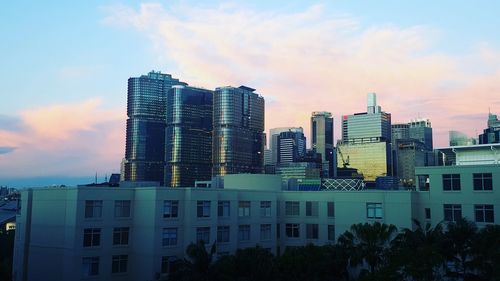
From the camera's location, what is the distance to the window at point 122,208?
5525cm

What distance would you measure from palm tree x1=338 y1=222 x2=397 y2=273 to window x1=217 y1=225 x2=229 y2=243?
15047mm

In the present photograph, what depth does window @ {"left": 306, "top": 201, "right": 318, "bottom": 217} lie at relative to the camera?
68.8 m

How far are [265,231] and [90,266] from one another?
23.9 m

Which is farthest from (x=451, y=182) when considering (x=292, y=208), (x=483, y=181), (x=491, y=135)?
(x=491, y=135)

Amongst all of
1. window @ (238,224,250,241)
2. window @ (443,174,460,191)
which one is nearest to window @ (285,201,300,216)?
window @ (238,224,250,241)

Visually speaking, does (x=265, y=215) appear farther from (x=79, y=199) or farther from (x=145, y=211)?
(x=79, y=199)

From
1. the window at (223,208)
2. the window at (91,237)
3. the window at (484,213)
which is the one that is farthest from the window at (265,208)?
the window at (484,213)

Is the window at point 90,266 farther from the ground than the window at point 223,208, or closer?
closer

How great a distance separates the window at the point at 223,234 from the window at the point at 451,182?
2531 centimetres

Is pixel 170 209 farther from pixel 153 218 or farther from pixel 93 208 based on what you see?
pixel 93 208

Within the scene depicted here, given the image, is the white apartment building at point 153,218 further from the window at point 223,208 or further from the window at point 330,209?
the window at point 330,209

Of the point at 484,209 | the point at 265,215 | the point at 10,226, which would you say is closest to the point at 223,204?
the point at 265,215

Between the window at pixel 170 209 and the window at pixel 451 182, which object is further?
the window at pixel 451 182

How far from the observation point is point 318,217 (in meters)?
68.4
